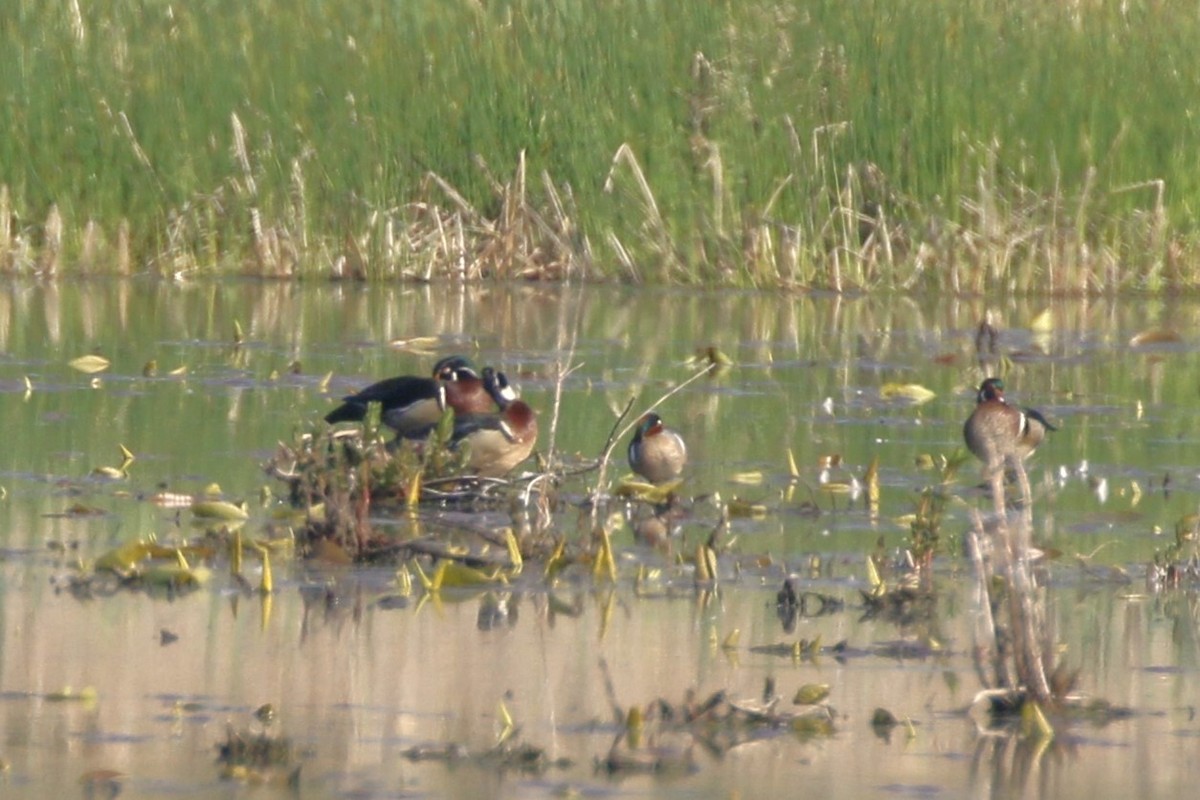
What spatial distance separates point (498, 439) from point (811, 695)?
3.04m

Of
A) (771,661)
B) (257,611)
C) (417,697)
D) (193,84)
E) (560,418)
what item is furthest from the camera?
(193,84)

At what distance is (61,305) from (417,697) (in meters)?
9.27

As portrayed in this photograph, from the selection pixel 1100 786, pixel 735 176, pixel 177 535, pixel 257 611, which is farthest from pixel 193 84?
pixel 1100 786

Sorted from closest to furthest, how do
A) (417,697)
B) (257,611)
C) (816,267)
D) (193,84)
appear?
1. (417,697)
2. (257,611)
3. (816,267)
4. (193,84)

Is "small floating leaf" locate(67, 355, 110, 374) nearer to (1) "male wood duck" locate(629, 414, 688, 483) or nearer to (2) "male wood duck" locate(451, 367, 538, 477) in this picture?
(2) "male wood duck" locate(451, 367, 538, 477)

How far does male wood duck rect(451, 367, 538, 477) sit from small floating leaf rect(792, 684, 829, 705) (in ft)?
9.61

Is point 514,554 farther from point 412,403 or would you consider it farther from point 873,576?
point 412,403

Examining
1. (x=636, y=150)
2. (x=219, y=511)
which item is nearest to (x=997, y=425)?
(x=219, y=511)

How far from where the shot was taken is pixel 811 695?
200 inches

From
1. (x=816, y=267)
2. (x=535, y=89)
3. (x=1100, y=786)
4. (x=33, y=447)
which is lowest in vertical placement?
(x=1100, y=786)

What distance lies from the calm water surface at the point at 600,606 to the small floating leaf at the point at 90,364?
79mm

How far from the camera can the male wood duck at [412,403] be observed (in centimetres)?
870

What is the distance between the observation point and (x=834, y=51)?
15422 mm

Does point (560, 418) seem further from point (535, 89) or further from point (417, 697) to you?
point (535, 89)
